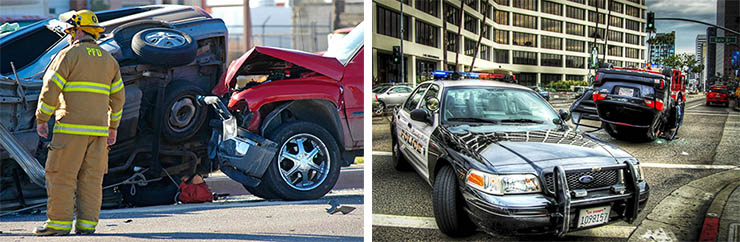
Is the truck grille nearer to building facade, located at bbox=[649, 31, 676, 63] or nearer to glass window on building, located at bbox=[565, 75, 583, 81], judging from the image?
glass window on building, located at bbox=[565, 75, 583, 81]

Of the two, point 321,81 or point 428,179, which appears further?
point 321,81

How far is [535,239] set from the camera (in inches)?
88.6

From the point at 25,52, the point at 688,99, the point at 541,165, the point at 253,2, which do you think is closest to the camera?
the point at 541,165

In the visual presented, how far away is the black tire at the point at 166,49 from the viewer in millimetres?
3123

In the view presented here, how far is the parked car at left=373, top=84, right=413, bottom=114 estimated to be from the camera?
295cm

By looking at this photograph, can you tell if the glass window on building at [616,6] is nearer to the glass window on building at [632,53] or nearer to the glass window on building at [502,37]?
the glass window on building at [632,53]

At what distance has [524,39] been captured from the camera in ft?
8.91

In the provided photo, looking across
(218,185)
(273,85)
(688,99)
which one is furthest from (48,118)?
(688,99)

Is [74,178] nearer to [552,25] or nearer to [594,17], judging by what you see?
[552,25]

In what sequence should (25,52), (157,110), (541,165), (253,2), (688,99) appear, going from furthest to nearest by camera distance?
(253,2) < (157,110) < (25,52) < (688,99) < (541,165)

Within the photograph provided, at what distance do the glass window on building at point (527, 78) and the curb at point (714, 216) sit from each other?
1.02m

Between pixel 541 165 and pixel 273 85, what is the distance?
1828mm

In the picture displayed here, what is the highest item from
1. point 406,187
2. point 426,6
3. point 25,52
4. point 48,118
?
point 426,6

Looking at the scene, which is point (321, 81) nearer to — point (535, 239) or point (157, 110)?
Result: point (157, 110)
